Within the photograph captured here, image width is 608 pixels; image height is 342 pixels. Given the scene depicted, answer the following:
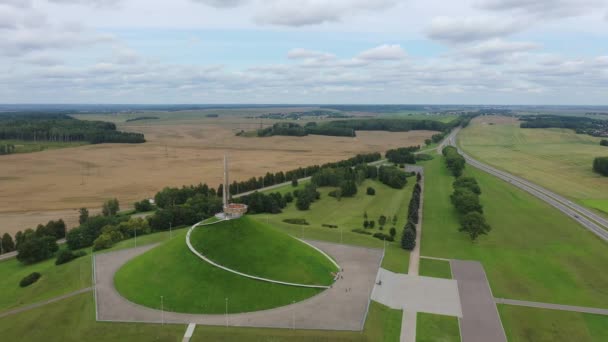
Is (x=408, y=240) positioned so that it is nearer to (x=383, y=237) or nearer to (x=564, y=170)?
(x=383, y=237)

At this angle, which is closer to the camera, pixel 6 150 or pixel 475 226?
pixel 475 226

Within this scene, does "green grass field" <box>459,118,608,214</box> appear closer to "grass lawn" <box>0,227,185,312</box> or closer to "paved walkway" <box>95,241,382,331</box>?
"paved walkway" <box>95,241,382,331</box>

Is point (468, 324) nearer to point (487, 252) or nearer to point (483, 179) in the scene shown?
point (487, 252)

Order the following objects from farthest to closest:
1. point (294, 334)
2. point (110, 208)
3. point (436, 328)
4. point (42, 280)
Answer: point (110, 208)
point (42, 280)
point (436, 328)
point (294, 334)

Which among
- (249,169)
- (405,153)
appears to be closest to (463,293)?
(249,169)

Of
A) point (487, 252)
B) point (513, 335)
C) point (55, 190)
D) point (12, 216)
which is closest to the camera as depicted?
point (513, 335)

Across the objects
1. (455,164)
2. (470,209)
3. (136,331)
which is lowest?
(136,331)

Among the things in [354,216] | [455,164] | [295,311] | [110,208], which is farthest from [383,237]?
[455,164]
